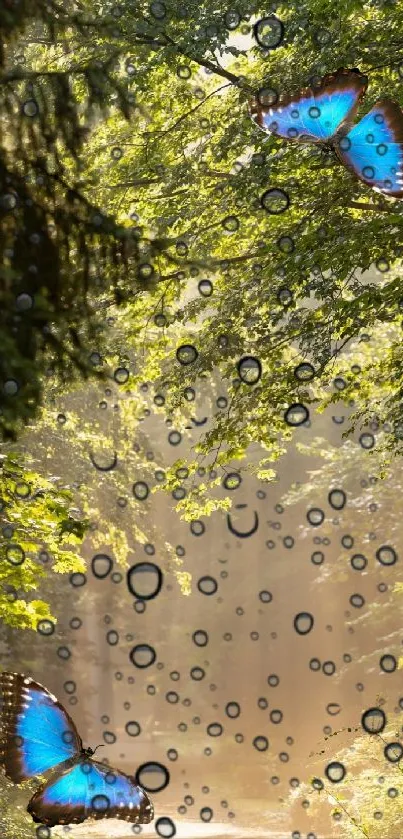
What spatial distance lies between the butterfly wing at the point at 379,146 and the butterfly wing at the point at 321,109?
0.11 meters

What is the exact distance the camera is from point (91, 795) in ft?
18.2

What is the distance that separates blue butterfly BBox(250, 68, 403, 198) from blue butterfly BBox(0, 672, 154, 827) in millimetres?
3680

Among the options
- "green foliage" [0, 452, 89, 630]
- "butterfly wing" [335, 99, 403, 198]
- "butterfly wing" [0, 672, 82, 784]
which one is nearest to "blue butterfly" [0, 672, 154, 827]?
"butterfly wing" [0, 672, 82, 784]

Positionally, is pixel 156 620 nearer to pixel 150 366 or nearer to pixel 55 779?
pixel 150 366

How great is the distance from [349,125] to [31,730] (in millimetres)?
4143

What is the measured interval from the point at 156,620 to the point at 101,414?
14.7 metres

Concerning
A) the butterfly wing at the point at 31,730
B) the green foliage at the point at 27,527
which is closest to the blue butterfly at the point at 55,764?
the butterfly wing at the point at 31,730

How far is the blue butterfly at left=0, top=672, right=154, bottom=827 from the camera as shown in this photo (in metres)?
5.42

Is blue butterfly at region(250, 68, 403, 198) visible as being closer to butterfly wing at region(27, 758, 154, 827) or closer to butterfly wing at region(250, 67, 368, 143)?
butterfly wing at region(250, 67, 368, 143)

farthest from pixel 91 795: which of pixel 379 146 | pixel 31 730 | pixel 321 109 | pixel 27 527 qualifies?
pixel 321 109

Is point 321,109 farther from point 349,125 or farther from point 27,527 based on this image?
point 27,527

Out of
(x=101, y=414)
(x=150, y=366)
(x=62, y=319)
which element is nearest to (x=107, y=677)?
(x=101, y=414)

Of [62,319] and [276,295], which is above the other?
[276,295]

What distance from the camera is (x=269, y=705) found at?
30562mm
